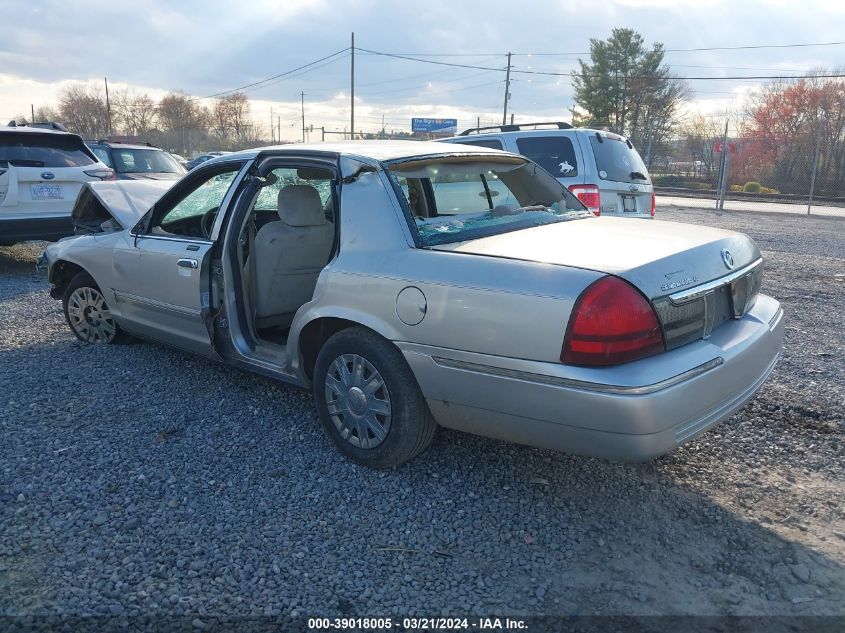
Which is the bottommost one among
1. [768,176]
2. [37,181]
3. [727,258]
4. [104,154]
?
[727,258]

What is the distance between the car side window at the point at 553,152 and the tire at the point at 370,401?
206 inches

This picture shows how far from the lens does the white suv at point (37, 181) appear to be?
26.3 ft

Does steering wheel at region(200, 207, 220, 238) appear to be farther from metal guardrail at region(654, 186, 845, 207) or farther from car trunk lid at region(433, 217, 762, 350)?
metal guardrail at region(654, 186, 845, 207)

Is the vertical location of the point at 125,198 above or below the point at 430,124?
below

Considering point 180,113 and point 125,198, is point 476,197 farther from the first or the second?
point 180,113

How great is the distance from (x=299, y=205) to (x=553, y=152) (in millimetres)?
4734

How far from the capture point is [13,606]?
243 cm

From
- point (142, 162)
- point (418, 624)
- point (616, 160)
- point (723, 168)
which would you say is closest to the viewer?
point (418, 624)

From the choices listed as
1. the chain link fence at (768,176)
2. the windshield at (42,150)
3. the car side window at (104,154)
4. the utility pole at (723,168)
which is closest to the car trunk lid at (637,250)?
the windshield at (42,150)

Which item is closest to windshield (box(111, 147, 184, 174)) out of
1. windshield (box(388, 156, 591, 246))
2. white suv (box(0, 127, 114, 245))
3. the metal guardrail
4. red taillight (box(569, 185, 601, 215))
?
white suv (box(0, 127, 114, 245))

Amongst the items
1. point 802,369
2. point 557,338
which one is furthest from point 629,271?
point 802,369

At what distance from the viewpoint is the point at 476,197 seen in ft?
13.2

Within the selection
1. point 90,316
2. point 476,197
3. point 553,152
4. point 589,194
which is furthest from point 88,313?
point 553,152

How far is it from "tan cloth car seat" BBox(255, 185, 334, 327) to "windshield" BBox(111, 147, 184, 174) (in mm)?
9007
